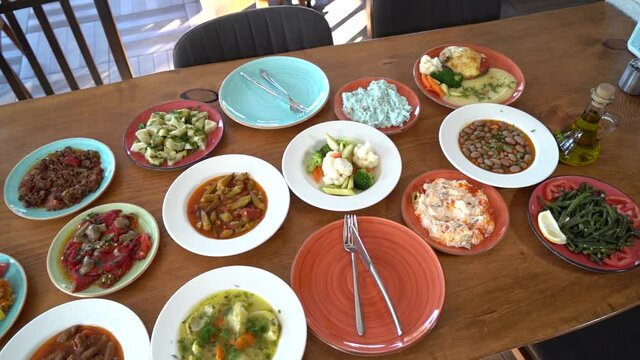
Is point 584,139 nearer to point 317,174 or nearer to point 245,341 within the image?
point 317,174

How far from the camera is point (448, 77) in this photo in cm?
178

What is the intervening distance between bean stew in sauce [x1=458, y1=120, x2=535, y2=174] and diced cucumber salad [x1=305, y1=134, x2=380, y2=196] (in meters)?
0.36

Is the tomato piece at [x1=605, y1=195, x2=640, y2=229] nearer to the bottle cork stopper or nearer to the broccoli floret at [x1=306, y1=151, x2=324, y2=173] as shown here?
the bottle cork stopper

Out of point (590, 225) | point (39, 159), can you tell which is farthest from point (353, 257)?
point (39, 159)

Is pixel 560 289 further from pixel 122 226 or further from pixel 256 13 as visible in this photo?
pixel 256 13

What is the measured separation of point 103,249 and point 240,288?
456mm

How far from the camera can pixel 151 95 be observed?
1.80 m

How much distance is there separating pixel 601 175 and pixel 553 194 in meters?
0.25

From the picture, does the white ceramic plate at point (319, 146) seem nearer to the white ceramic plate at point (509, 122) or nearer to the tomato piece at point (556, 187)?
the white ceramic plate at point (509, 122)

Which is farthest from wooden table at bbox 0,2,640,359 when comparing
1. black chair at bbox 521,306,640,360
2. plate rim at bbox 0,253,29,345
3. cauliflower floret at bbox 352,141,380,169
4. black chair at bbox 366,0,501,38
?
black chair at bbox 521,306,640,360

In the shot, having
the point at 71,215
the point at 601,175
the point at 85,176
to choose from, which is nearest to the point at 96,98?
the point at 85,176

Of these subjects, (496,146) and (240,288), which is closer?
(240,288)

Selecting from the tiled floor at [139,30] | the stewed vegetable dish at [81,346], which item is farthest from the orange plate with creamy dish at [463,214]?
the tiled floor at [139,30]

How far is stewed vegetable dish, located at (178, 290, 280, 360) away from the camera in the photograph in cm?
107
